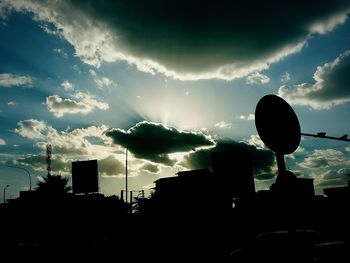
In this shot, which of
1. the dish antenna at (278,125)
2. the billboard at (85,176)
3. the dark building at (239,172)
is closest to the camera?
the dish antenna at (278,125)

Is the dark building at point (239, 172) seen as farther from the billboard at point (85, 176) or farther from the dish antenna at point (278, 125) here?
the dish antenna at point (278, 125)

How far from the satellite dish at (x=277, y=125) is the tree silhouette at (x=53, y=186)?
46.2m

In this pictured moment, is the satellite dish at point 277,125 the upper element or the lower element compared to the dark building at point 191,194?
upper

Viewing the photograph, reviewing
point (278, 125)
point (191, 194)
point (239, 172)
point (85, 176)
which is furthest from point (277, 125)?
point (239, 172)

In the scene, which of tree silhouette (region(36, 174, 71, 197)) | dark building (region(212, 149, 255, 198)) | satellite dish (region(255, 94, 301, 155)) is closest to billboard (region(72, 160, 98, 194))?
tree silhouette (region(36, 174, 71, 197))

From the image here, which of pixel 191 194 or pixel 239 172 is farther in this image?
pixel 239 172

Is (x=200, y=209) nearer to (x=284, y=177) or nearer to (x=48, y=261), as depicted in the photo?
(x=48, y=261)

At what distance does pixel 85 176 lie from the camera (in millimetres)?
41188

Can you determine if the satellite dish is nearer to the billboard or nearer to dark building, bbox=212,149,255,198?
the billboard

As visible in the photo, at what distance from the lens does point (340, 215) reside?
4447cm

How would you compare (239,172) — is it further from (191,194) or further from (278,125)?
(278,125)

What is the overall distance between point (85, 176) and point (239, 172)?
30406 millimetres

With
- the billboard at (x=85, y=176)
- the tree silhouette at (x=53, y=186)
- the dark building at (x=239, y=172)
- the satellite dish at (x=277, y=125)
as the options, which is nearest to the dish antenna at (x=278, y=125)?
the satellite dish at (x=277, y=125)

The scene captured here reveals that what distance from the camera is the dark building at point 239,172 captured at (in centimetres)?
5750
